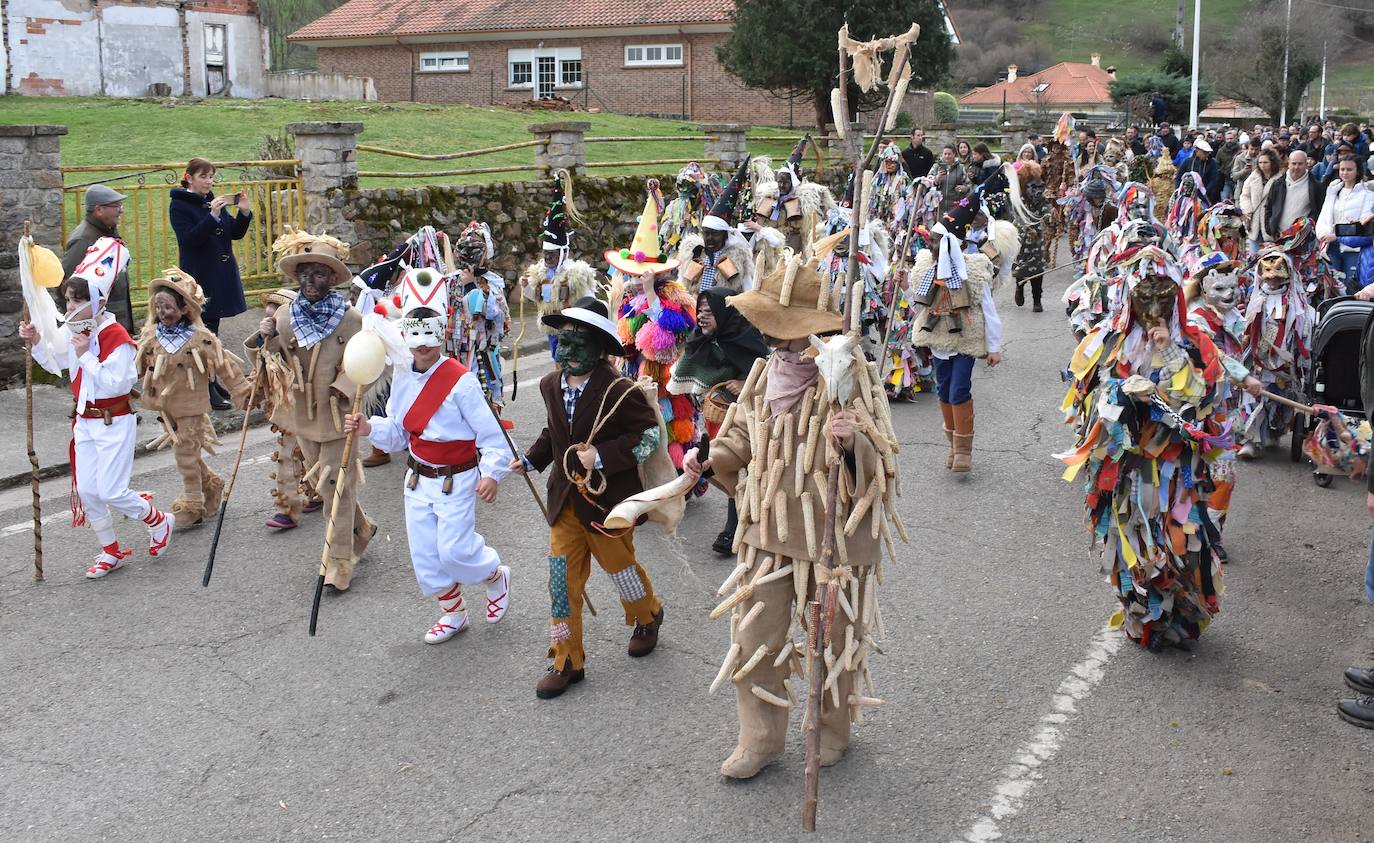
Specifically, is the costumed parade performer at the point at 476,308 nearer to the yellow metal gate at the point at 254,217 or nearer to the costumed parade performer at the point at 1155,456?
the yellow metal gate at the point at 254,217

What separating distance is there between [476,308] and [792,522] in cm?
502

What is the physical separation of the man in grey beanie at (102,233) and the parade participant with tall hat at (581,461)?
16.0ft

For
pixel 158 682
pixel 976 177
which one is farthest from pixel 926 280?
pixel 976 177

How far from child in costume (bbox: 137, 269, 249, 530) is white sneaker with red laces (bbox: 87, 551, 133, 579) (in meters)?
0.69

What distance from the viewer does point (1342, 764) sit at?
5.05 meters

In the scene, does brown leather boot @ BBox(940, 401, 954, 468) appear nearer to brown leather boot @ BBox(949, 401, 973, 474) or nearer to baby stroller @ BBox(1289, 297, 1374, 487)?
brown leather boot @ BBox(949, 401, 973, 474)

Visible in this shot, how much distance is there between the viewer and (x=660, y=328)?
7.97 meters

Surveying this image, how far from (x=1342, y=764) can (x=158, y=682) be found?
16.8 feet

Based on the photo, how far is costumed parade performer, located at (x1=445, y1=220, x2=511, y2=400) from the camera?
923cm

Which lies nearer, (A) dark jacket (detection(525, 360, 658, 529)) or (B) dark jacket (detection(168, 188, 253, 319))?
(A) dark jacket (detection(525, 360, 658, 529))

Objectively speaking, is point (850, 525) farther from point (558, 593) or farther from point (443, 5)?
point (443, 5)

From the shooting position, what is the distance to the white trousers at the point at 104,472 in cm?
722

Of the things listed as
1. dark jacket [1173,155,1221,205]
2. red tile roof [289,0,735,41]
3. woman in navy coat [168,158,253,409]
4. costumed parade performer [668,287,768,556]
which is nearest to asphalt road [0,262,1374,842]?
costumed parade performer [668,287,768,556]

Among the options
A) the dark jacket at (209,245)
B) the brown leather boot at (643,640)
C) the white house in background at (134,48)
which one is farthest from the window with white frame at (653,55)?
the brown leather boot at (643,640)
